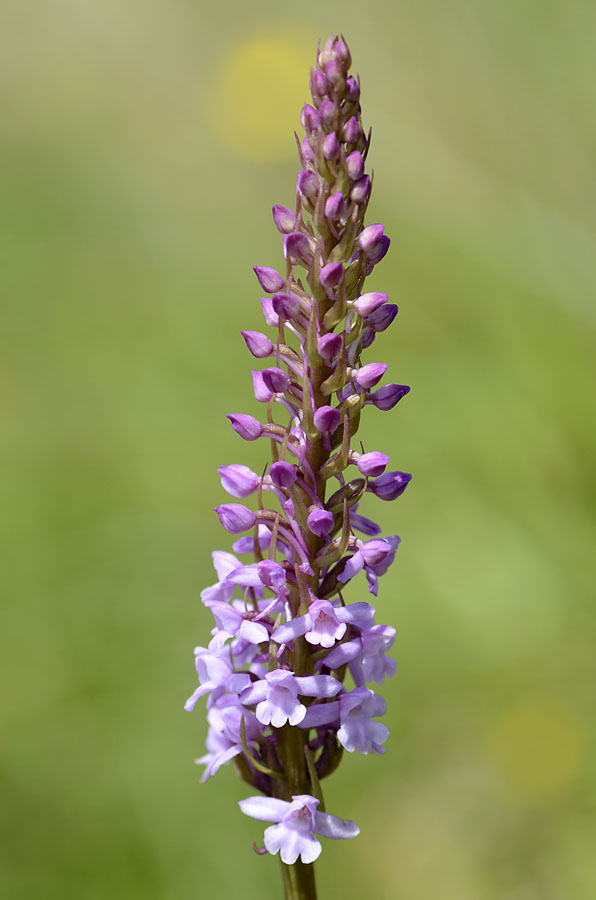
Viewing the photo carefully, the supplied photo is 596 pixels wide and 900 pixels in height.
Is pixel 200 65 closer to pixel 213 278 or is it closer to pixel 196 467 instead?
pixel 213 278

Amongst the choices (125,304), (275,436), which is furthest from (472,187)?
(275,436)

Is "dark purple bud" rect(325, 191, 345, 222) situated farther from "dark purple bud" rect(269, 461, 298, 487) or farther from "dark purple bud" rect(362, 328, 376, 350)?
"dark purple bud" rect(269, 461, 298, 487)

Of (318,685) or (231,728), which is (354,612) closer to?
(318,685)

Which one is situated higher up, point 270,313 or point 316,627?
point 270,313

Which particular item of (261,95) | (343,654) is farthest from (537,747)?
(261,95)

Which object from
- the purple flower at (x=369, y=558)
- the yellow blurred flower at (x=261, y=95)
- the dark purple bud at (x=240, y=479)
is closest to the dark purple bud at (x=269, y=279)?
the dark purple bud at (x=240, y=479)

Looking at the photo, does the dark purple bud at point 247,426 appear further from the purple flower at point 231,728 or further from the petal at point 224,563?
the purple flower at point 231,728

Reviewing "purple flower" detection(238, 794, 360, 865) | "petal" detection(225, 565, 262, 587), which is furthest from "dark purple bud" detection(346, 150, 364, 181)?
"purple flower" detection(238, 794, 360, 865)
